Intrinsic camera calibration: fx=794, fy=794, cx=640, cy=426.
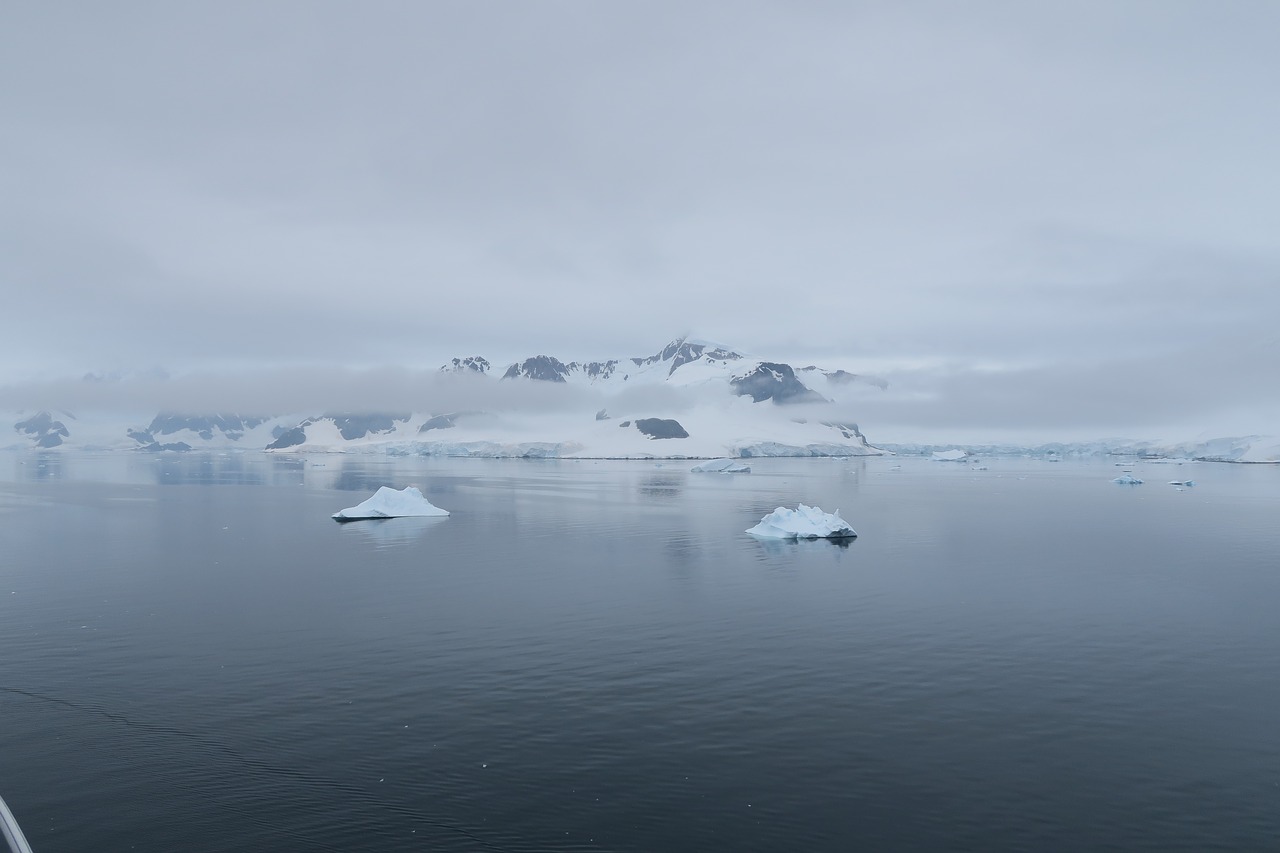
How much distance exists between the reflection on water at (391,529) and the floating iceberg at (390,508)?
0.71 m

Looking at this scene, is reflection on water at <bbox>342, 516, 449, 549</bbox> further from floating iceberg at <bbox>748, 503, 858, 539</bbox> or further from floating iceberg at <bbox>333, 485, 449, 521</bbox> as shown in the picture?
floating iceberg at <bbox>748, 503, 858, 539</bbox>

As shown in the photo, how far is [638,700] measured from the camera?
20406 millimetres

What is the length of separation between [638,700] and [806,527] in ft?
111

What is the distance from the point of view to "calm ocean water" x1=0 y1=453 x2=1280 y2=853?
14328mm

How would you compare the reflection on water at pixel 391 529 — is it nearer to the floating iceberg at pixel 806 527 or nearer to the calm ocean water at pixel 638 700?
the calm ocean water at pixel 638 700

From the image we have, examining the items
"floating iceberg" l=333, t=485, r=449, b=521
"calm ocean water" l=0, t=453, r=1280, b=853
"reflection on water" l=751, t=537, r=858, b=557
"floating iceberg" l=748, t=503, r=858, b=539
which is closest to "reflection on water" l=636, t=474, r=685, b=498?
"floating iceberg" l=333, t=485, r=449, b=521

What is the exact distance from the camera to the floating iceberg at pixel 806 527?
2061 inches

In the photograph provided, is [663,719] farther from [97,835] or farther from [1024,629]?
[1024,629]

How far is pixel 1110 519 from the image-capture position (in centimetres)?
6700

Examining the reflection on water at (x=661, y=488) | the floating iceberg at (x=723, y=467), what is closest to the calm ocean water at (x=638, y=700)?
the reflection on water at (x=661, y=488)

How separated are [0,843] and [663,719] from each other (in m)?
12.6

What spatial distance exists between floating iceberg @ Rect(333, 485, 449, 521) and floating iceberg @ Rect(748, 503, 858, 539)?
98.1 feet

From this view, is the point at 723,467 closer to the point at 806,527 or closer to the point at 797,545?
the point at 806,527

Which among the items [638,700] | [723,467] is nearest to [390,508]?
[638,700]
